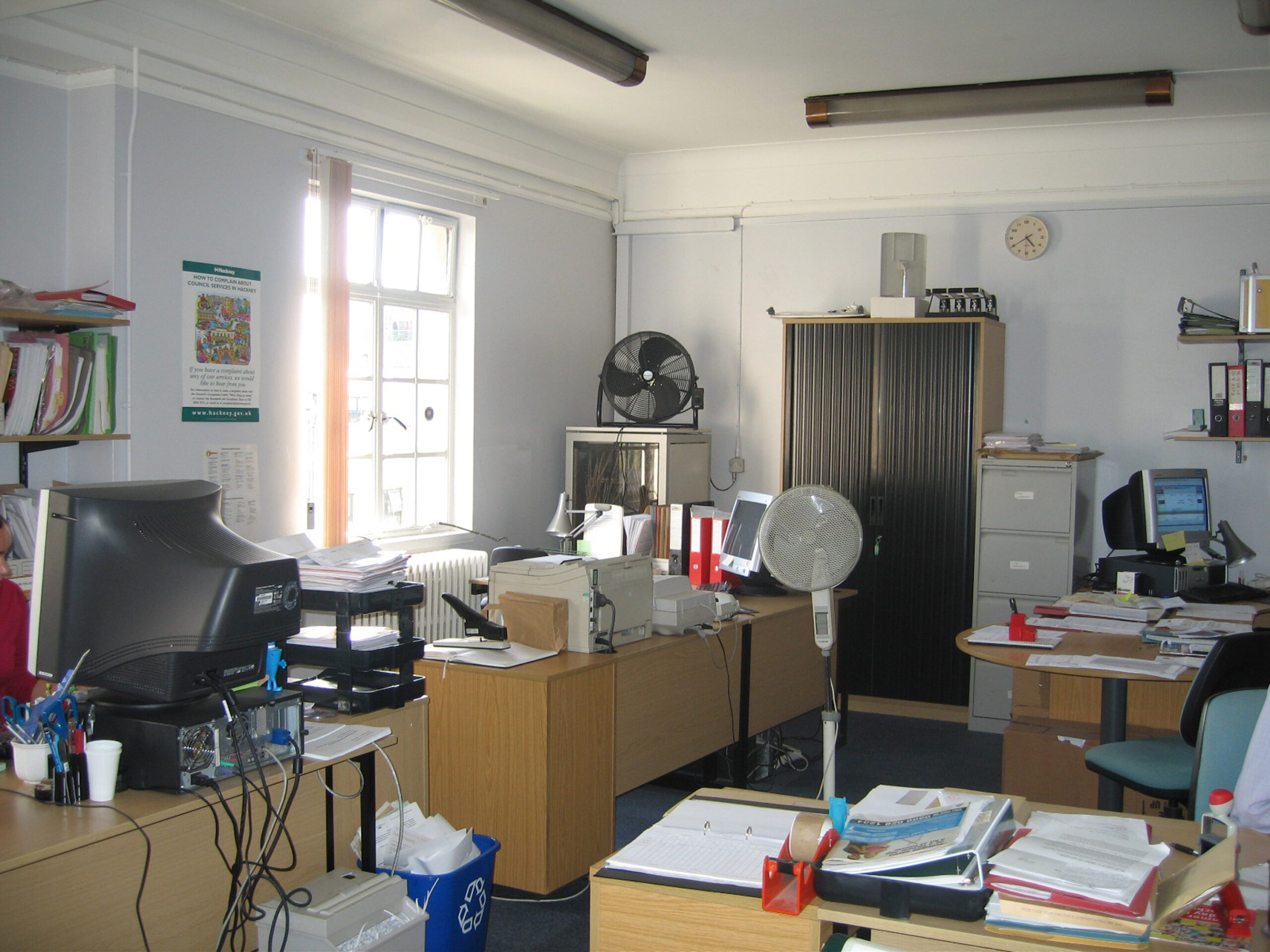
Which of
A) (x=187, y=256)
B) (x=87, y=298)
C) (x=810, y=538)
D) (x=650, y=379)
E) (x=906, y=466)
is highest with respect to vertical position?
(x=187, y=256)

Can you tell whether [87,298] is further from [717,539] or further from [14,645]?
[717,539]

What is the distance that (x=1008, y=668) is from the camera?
5.44m

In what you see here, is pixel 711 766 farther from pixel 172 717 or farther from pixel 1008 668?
pixel 172 717

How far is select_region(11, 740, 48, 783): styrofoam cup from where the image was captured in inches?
82.7

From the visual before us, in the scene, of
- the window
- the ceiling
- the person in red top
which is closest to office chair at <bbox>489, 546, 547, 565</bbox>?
the window

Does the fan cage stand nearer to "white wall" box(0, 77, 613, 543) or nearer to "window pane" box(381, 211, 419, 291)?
"white wall" box(0, 77, 613, 543)

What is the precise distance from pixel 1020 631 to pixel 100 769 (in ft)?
9.70

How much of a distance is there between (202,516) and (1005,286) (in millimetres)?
4907

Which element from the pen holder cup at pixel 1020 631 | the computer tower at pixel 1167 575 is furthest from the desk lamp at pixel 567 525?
the computer tower at pixel 1167 575

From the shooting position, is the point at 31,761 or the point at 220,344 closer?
the point at 31,761

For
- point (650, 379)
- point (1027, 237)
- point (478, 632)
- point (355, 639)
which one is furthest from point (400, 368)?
point (1027, 237)

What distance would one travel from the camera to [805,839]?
1740 millimetres

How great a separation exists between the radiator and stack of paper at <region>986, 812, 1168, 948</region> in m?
3.62

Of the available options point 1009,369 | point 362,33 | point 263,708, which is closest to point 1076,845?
point 263,708
